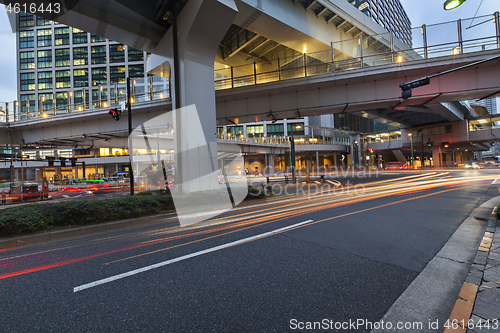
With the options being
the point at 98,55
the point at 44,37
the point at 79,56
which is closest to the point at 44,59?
the point at 44,37

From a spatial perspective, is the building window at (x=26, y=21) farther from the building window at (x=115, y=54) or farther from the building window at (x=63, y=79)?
the building window at (x=115, y=54)

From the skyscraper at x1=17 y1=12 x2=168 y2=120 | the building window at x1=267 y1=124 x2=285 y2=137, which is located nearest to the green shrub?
the skyscraper at x1=17 y1=12 x2=168 y2=120

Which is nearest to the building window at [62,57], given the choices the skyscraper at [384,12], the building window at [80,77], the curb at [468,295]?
the building window at [80,77]

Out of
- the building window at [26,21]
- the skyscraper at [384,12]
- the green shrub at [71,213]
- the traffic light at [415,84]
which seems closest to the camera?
the green shrub at [71,213]

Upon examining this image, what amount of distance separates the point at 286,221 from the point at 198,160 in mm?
8140

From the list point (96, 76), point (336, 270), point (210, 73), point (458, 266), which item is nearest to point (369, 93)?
point (210, 73)

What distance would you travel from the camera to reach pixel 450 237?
6164 mm

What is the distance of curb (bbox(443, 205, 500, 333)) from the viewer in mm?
2766

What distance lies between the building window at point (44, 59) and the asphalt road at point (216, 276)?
303 ft

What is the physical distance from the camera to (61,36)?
234 ft

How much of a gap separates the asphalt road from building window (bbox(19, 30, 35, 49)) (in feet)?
324

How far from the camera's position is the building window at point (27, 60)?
7069 centimetres

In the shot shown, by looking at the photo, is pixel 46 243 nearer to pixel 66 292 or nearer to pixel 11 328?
pixel 66 292

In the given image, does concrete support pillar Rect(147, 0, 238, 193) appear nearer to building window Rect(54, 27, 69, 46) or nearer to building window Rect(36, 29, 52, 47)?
building window Rect(54, 27, 69, 46)
